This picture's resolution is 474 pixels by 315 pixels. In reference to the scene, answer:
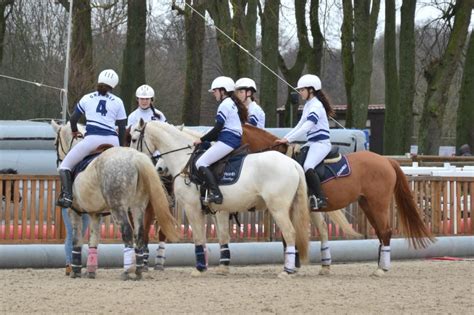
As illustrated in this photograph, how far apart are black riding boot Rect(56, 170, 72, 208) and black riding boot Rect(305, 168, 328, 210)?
330 centimetres

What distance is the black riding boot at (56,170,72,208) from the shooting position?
47.6ft

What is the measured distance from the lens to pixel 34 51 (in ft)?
148

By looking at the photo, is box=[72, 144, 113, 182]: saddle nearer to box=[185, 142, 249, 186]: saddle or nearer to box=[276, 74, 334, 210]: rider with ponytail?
box=[185, 142, 249, 186]: saddle

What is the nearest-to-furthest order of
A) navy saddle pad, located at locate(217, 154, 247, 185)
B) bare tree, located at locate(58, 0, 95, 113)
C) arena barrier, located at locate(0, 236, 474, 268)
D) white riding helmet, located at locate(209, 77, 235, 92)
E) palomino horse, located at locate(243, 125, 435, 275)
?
navy saddle pad, located at locate(217, 154, 247, 185) → white riding helmet, located at locate(209, 77, 235, 92) → palomino horse, located at locate(243, 125, 435, 275) → arena barrier, located at locate(0, 236, 474, 268) → bare tree, located at locate(58, 0, 95, 113)

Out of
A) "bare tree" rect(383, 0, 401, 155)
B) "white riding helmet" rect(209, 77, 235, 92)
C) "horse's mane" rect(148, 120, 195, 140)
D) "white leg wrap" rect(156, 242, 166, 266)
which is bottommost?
"white leg wrap" rect(156, 242, 166, 266)

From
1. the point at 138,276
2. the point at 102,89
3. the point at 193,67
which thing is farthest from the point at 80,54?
the point at 138,276

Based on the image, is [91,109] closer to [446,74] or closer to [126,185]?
[126,185]

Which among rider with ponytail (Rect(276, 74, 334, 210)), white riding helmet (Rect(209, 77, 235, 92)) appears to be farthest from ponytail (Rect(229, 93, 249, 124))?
rider with ponytail (Rect(276, 74, 334, 210))

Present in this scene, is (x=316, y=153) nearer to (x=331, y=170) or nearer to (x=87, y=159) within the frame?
(x=331, y=170)

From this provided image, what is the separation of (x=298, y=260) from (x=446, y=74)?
21.6 m

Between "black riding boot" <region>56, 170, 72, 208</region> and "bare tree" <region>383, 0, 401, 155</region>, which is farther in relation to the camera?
"bare tree" <region>383, 0, 401, 155</region>

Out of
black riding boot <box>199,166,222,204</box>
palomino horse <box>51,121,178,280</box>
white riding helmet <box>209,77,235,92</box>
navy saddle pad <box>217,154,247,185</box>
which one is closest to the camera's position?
palomino horse <box>51,121,178,280</box>

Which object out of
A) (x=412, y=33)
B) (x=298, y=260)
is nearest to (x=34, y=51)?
(x=412, y=33)

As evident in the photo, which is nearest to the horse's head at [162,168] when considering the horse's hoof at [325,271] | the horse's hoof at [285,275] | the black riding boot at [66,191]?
the black riding boot at [66,191]
